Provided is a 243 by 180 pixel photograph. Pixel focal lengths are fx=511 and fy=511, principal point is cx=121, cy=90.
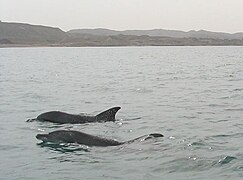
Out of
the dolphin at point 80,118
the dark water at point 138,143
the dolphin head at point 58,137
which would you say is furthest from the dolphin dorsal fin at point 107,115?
the dolphin head at point 58,137

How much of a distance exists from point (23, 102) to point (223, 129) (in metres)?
16.4

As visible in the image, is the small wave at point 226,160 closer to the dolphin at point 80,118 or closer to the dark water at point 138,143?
the dark water at point 138,143

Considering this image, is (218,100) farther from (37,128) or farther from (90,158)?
(90,158)

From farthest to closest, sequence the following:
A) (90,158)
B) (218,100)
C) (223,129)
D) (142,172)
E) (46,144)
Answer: (218,100) → (223,129) → (46,144) → (90,158) → (142,172)

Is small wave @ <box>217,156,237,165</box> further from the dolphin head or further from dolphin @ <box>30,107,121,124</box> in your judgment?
dolphin @ <box>30,107,121,124</box>

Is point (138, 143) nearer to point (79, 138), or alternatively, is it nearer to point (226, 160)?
point (79, 138)

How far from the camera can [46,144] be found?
61.4 feet

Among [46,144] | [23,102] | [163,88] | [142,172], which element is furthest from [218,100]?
[142,172]

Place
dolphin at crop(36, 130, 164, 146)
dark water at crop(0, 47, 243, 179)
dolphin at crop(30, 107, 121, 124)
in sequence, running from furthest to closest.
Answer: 1. dolphin at crop(30, 107, 121, 124)
2. dolphin at crop(36, 130, 164, 146)
3. dark water at crop(0, 47, 243, 179)

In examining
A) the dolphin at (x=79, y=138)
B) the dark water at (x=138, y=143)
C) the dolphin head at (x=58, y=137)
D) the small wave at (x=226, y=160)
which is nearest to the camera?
the dark water at (x=138, y=143)

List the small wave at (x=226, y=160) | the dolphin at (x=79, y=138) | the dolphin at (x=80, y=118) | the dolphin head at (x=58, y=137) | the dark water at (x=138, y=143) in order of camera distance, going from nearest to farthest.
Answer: the dark water at (x=138, y=143) < the small wave at (x=226, y=160) < the dolphin at (x=79, y=138) < the dolphin head at (x=58, y=137) < the dolphin at (x=80, y=118)

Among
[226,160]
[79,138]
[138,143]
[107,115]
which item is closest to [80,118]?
[107,115]

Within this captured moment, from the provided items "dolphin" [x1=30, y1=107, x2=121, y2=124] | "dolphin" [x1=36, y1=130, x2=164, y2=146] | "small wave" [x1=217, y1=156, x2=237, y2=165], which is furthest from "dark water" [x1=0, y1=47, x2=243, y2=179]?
"dolphin" [x1=30, y1=107, x2=121, y2=124]

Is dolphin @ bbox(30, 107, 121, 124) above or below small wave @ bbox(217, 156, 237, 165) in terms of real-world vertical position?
below
